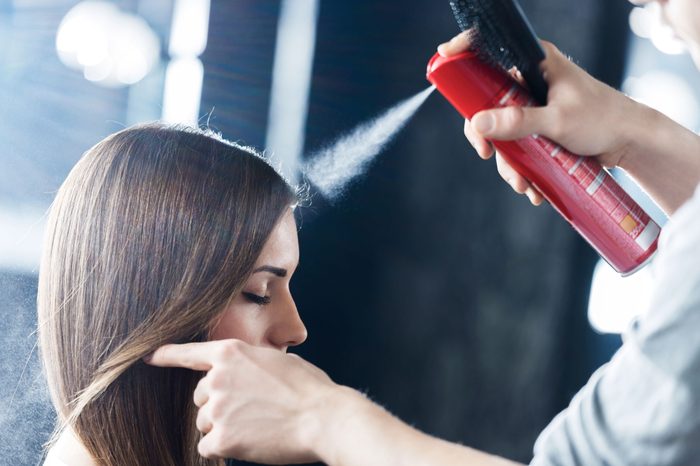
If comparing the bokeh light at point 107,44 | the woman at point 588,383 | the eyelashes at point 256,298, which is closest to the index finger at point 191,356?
the woman at point 588,383

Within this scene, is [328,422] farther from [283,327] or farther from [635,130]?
[635,130]

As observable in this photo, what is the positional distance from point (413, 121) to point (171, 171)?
4.82 ft

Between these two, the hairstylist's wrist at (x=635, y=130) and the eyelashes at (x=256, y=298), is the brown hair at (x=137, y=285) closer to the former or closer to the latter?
the eyelashes at (x=256, y=298)

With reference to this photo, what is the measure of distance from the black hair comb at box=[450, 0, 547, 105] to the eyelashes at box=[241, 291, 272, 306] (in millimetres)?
519

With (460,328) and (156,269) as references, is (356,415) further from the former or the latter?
(460,328)

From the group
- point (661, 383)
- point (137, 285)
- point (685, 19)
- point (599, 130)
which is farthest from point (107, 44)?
point (661, 383)

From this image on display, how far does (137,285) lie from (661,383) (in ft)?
2.56

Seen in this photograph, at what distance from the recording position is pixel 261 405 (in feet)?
2.55

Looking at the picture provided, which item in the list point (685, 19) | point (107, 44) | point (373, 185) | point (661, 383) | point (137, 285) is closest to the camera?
point (661, 383)

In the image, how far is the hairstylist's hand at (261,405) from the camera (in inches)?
30.3

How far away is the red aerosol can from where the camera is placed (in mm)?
910

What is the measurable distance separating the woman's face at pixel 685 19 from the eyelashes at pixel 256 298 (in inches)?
27.6

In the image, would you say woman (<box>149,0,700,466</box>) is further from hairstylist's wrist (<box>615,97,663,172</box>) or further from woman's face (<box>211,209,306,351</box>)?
woman's face (<box>211,209,306,351</box>)

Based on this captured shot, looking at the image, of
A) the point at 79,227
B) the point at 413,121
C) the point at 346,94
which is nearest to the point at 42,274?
the point at 79,227
